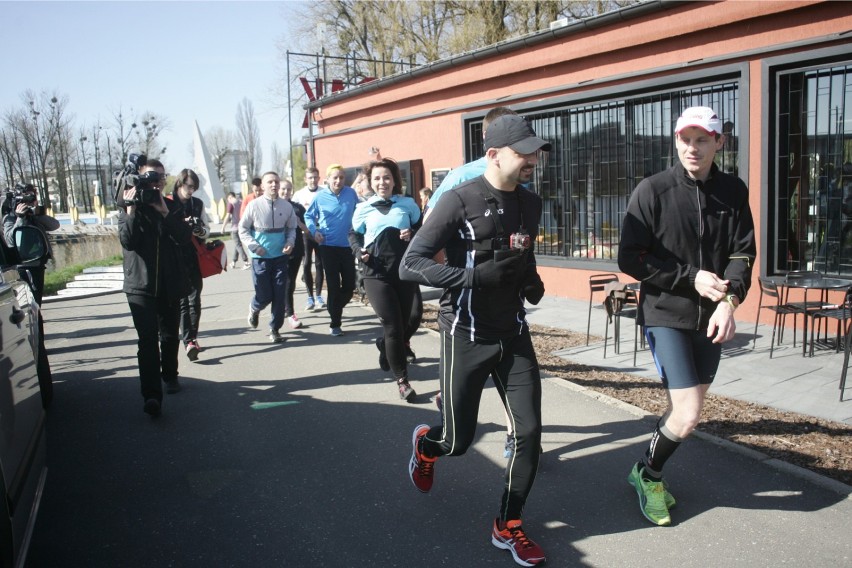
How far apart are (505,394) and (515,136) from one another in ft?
4.09

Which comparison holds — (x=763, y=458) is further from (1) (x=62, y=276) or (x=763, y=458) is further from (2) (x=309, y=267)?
(1) (x=62, y=276)

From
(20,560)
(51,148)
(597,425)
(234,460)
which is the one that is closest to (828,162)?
(597,425)

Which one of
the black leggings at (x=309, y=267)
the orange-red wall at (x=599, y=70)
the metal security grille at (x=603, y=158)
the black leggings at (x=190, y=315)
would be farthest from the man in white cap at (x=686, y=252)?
the black leggings at (x=309, y=267)

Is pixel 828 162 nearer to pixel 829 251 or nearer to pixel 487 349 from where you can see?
pixel 829 251

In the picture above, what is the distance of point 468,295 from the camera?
3523 mm

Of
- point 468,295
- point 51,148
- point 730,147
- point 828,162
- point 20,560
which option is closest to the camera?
point 20,560

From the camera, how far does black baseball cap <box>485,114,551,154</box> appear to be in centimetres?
337

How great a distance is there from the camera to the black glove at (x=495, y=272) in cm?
342

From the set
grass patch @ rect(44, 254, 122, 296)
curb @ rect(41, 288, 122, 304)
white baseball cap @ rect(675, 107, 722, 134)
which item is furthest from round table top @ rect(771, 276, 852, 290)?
grass patch @ rect(44, 254, 122, 296)

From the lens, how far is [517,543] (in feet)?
11.2

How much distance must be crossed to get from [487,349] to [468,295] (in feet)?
0.91

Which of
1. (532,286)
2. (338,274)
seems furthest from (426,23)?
(532,286)

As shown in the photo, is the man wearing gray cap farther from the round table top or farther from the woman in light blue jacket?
the round table top

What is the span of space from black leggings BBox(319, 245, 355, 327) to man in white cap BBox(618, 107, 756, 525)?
5296 millimetres
